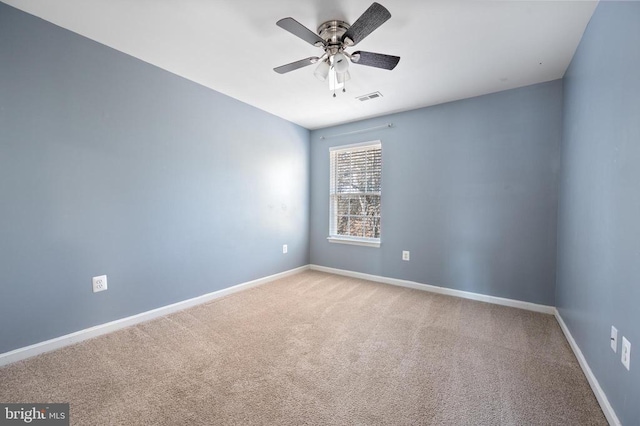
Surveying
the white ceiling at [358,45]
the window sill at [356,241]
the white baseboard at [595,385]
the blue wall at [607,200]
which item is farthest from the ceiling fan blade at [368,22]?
the window sill at [356,241]

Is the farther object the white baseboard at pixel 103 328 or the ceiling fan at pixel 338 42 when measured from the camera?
the white baseboard at pixel 103 328

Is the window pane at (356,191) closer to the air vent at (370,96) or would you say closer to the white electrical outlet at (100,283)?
the air vent at (370,96)

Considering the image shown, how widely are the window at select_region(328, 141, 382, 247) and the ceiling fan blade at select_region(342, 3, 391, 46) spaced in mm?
2159

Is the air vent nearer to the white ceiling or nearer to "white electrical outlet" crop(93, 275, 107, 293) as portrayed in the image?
the white ceiling

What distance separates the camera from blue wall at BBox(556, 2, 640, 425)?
48.4 inches

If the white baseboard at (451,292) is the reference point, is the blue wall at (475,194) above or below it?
above

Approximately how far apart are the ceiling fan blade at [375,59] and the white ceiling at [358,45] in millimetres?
235

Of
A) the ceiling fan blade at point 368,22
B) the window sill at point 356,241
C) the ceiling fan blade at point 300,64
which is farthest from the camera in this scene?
the window sill at point 356,241

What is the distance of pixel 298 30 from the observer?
166cm

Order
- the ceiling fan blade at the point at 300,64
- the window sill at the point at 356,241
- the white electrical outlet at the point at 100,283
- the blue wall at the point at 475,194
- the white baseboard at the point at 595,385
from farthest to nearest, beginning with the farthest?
the window sill at the point at 356,241, the blue wall at the point at 475,194, the white electrical outlet at the point at 100,283, the ceiling fan blade at the point at 300,64, the white baseboard at the point at 595,385

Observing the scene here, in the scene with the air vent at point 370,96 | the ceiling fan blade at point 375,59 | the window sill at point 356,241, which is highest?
the air vent at point 370,96

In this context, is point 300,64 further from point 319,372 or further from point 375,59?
point 319,372

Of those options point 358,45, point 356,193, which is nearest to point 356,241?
point 356,193

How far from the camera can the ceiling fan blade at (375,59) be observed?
6.07 feet
